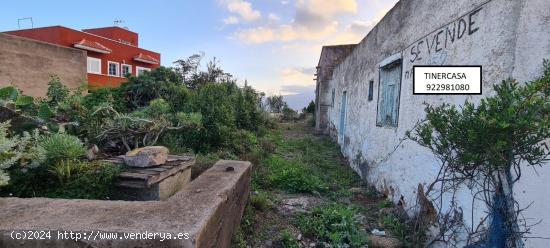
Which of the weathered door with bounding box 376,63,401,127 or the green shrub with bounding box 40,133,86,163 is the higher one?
the weathered door with bounding box 376,63,401,127

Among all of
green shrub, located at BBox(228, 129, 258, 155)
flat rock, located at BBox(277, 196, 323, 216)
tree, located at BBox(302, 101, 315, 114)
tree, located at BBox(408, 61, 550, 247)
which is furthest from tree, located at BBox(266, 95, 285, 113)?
tree, located at BBox(408, 61, 550, 247)

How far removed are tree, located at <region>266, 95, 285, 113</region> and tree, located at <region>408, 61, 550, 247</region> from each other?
2292cm

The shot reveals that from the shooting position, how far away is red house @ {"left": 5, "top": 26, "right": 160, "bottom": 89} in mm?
16938

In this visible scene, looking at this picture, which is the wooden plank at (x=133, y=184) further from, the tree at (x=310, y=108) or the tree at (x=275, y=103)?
the tree at (x=275, y=103)

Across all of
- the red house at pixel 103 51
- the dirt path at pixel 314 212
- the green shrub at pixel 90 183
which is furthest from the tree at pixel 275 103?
the green shrub at pixel 90 183

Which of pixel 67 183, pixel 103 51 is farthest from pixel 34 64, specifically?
pixel 67 183

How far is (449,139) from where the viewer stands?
74.3 inches

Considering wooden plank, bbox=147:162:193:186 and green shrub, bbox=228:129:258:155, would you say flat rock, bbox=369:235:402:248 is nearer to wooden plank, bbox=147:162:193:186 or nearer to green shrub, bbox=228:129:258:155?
wooden plank, bbox=147:162:193:186

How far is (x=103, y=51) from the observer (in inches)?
727

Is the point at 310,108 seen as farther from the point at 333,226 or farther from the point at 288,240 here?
the point at 288,240

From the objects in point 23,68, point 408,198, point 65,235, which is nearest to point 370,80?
point 408,198

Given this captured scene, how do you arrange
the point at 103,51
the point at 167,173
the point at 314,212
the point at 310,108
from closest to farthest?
the point at 167,173 < the point at 314,212 < the point at 103,51 < the point at 310,108

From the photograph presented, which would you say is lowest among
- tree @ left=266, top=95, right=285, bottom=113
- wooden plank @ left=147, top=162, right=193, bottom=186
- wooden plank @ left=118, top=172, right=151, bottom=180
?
wooden plank @ left=147, top=162, right=193, bottom=186

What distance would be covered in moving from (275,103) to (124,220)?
2362cm
